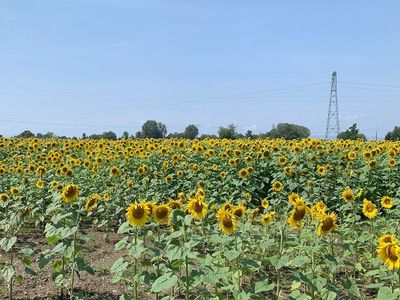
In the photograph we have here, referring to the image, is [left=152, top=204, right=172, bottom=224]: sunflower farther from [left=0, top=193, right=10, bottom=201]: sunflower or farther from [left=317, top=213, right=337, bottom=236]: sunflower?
[left=0, top=193, right=10, bottom=201]: sunflower

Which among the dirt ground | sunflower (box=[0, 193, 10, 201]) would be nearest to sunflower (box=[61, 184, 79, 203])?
the dirt ground

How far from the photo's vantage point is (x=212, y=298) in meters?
3.71

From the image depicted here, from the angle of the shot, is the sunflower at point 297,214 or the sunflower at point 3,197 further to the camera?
the sunflower at point 3,197

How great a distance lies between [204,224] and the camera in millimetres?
6039

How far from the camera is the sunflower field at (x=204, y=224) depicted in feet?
12.2

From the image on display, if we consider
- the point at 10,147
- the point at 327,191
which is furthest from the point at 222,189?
the point at 10,147

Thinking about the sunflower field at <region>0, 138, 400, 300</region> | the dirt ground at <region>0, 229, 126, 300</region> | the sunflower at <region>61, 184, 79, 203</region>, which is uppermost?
the sunflower at <region>61, 184, 79, 203</region>

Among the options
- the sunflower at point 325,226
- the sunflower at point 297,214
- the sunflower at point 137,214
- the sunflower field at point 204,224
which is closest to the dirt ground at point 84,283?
the sunflower field at point 204,224

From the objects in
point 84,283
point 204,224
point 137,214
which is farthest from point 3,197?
point 137,214

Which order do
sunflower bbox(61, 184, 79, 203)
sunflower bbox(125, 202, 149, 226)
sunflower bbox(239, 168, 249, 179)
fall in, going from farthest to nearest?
1. sunflower bbox(239, 168, 249, 179)
2. sunflower bbox(61, 184, 79, 203)
3. sunflower bbox(125, 202, 149, 226)

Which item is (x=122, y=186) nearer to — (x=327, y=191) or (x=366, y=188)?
(x=327, y=191)

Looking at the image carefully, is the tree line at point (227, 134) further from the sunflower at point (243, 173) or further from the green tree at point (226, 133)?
the sunflower at point (243, 173)

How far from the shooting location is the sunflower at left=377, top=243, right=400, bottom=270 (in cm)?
334

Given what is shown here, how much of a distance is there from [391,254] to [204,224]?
9.73 ft
